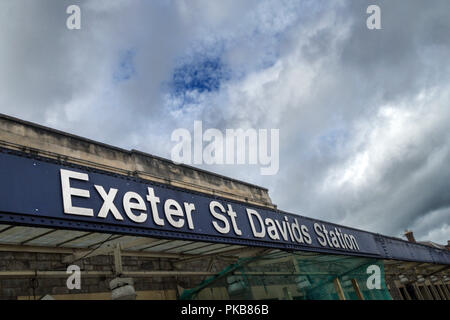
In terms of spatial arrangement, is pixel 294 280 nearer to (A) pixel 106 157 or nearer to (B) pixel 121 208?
(B) pixel 121 208

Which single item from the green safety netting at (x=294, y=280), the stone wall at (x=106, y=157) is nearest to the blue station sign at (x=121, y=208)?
the green safety netting at (x=294, y=280)

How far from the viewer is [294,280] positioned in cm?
905

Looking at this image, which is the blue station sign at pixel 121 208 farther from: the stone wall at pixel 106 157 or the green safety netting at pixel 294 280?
the stone wall at pixel 106 157

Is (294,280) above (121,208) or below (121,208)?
below

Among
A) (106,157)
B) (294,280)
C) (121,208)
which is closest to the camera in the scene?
(121,208)

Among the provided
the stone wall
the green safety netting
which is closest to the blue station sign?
the green safety netting

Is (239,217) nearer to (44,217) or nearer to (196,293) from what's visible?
(196,293)

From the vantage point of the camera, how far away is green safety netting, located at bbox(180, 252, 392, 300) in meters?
8.01

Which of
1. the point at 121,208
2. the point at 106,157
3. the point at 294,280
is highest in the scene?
the point at 106,157

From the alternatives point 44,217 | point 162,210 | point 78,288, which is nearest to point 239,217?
point 162,210

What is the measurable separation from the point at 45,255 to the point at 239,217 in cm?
456

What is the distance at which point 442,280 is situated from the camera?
28797mm

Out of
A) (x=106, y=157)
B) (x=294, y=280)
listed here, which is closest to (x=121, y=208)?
(x=294, y=280)

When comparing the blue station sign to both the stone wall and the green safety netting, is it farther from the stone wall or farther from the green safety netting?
the stone wall
